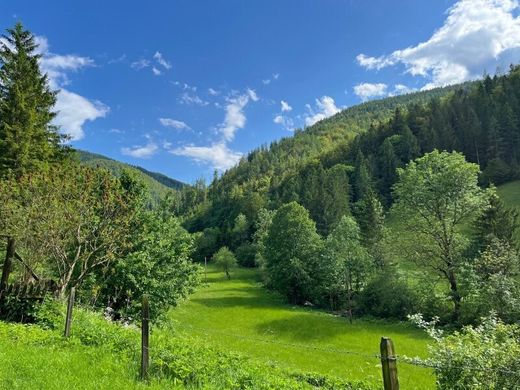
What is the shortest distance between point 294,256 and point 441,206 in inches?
880

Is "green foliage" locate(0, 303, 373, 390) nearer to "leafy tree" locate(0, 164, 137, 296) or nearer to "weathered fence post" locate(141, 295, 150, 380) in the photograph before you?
"weathered fence post" locate(141, 295, 150, 380)

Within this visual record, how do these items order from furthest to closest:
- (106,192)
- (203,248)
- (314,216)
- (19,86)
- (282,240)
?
1. (203,248)
2. (314,216)
3. (282,240)
4. (19,86)
5. (106,192)

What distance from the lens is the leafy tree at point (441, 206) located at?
3966 cm

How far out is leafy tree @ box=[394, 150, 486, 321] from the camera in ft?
130

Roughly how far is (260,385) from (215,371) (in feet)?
4.04

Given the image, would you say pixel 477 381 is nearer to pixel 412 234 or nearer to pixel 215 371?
pixel 215 371

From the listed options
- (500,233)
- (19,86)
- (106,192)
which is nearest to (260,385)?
(106,192)

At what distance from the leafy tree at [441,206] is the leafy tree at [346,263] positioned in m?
8.60

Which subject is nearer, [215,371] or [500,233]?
[215,371]

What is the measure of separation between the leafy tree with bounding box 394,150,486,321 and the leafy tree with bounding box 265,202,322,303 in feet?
55.2

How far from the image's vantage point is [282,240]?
192 feet

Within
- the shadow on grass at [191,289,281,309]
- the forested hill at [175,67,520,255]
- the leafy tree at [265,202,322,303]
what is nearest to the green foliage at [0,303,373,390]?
the shadow on grass at [191,289,281,309]

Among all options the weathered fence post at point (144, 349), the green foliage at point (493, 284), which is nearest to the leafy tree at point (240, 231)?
the green foliage at point (493, 284)

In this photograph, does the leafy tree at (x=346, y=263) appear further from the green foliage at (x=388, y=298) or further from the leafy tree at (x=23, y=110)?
the leafy tree at (x=23, y=110)
